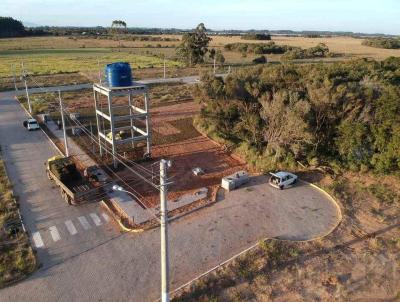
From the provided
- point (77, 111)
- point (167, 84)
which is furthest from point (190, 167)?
point (167, 84)

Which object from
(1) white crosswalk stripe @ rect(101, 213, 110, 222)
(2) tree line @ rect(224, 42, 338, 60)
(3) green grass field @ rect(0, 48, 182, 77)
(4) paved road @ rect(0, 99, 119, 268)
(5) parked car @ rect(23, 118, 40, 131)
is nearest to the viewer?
(4) paved road @ rect(0, 99, 119, 268)

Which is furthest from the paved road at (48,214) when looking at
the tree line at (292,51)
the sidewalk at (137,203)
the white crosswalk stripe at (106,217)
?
the tree line at (292,51)

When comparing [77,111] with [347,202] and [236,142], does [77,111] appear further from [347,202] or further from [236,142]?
[347,202]

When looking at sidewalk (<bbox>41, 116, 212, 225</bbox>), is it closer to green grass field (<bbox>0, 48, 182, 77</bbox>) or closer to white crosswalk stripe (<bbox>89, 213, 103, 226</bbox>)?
white crosswalk stripe (<bbox>89, 213, 103, 226</bbox>)

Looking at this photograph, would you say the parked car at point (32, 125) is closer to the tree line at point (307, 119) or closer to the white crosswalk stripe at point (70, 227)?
the tree line at point (307, 119)

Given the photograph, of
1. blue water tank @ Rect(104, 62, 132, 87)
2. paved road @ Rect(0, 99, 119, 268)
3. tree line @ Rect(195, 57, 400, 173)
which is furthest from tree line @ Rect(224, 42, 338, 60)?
paved road @ Rect(0, 99, 119, 268)

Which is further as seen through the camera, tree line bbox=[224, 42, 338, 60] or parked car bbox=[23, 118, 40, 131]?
tree line bbox=[224, 42, 338, 60]

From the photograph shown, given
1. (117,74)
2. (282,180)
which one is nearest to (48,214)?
(117,74)
